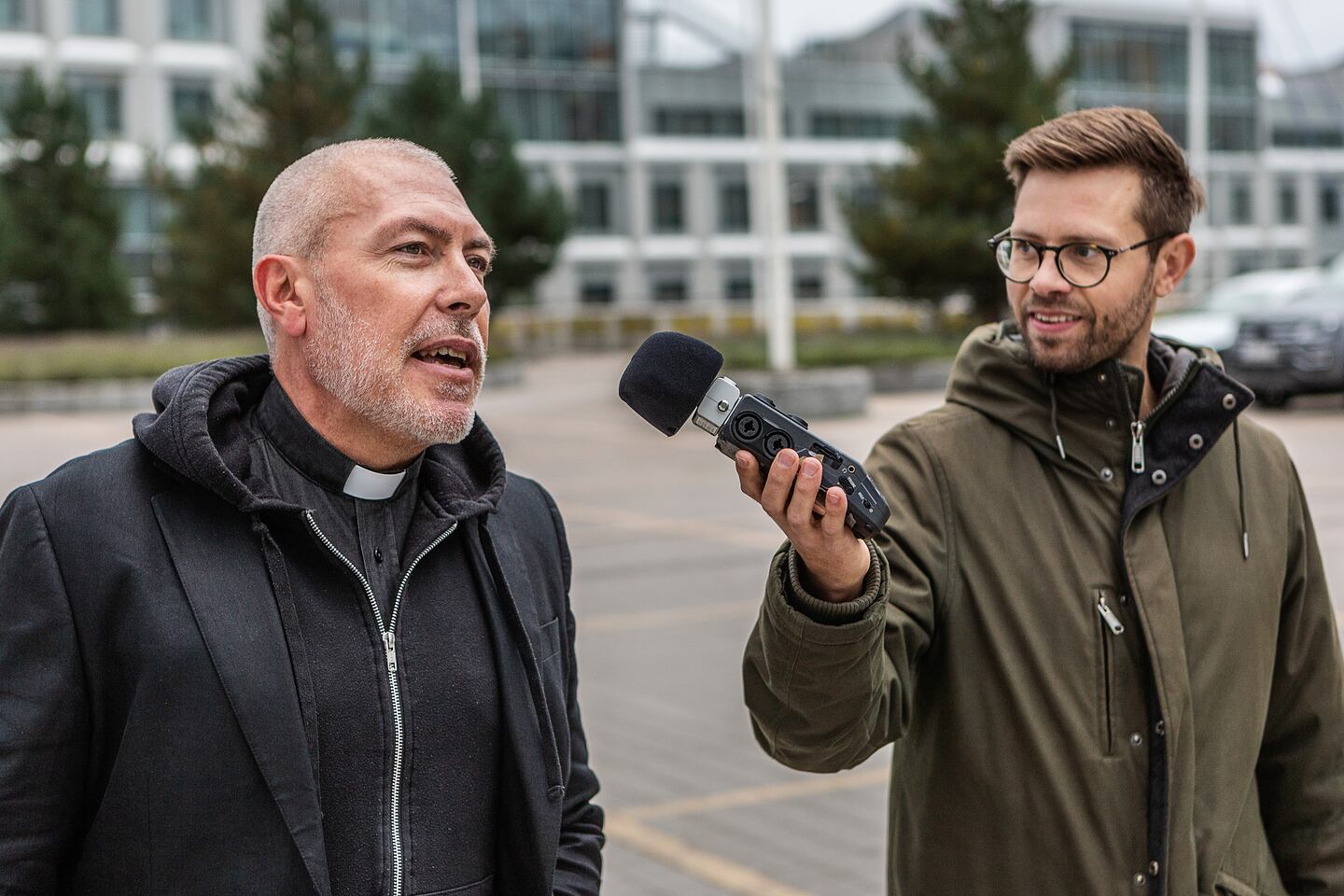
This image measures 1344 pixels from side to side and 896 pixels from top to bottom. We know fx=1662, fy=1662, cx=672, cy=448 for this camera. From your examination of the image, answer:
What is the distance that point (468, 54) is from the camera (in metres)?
52.7

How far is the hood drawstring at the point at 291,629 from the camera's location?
91.5 inches

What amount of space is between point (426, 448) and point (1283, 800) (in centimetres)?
165

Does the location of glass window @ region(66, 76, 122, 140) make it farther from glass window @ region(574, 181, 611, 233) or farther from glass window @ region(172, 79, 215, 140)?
glass window @ region(574, 181, 611, 233)

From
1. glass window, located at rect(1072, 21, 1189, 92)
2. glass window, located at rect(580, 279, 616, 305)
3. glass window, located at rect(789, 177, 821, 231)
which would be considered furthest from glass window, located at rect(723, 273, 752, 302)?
glass window, located at rect(1072, 21, 1189, 92)

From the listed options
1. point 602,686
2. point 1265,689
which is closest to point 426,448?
point 1265,689

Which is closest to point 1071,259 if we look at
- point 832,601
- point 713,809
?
point 832,601

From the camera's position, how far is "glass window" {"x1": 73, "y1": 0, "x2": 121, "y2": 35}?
195ft

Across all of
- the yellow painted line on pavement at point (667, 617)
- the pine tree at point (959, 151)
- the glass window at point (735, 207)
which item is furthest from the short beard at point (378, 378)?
the glass window at point (735, 207)

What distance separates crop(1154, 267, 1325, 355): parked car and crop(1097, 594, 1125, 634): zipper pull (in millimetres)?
22125

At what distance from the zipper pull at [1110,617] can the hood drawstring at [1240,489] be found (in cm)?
29

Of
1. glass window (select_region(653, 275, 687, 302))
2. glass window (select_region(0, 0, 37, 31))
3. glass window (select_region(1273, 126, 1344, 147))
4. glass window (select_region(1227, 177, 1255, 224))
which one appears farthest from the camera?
glass window (select_region(1273, 126, 1344, 147))

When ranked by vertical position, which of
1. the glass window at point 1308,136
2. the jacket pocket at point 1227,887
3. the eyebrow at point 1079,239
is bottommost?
the jacket pocket at point 1227,887

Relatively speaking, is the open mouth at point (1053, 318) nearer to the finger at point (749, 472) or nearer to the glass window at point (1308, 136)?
the finger at point (749, 472)

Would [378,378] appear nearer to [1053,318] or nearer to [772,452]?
[772,452]
